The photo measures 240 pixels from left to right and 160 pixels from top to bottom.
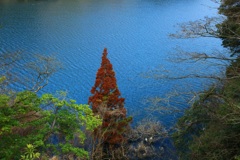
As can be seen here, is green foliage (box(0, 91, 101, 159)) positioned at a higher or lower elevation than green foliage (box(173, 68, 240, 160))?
higher

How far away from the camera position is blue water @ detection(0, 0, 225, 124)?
1500 cm

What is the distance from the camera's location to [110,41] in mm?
21328

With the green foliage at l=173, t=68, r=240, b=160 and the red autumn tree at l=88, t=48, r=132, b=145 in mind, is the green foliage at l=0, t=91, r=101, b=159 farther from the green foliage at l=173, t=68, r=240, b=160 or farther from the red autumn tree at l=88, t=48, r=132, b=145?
the red autumn tree at l=88, t=48, r=132, b=145

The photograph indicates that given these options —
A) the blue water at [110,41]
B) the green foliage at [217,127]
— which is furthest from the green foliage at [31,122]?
the blue water at [110,41]

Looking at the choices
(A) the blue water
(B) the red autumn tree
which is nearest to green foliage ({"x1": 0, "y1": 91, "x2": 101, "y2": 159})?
(B) the red autumn tree

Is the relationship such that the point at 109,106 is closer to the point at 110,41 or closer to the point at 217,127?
the point at 217,127

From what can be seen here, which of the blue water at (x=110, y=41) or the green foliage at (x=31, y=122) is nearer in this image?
the green foliage at (x=31, y=122)

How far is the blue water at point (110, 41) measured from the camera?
1500cm

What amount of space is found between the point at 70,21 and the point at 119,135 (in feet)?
62.2

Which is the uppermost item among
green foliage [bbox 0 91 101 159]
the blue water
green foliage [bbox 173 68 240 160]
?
green foliage [bbox 0 91 101 159]

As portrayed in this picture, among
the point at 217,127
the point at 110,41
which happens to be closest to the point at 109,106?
the point at 217,127

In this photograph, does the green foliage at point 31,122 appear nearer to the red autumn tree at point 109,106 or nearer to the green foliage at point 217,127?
the green foliage at point 217,127

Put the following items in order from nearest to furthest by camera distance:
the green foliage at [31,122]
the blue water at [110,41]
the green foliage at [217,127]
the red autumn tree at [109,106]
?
the green foliage at [31,122], the green foliage at [217,127], the red autumn tree at [109,106], the blue water at [110,41]

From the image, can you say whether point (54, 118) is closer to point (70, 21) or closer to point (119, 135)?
point (119, 135)
